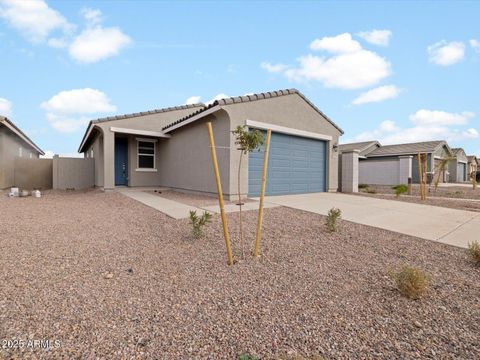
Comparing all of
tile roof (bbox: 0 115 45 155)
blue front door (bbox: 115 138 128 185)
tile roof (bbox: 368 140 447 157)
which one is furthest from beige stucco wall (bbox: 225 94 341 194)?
tile roof (bbox: 368 140 447 157)

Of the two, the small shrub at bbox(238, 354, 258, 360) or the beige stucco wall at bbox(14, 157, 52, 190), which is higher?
the beige stucco wall at bbox(14, 157, 52, 190)

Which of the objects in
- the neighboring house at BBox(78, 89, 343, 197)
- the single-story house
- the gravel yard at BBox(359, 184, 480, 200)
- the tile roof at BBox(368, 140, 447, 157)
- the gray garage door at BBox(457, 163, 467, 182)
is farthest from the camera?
the gray garage door at BBox(457, 163, 467, 182)

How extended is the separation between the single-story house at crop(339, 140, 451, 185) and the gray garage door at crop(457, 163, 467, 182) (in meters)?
4.18

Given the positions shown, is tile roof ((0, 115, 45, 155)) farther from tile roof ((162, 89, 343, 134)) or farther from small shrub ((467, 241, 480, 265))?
small shrub ((467, 241, 480, 265))

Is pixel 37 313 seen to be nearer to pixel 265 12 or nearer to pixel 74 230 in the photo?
pixel 74 230

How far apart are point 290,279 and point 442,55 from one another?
10800 mm

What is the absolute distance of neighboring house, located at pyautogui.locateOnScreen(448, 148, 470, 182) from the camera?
27516 mm

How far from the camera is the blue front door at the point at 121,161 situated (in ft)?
44.3

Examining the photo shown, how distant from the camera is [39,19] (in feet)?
26.6

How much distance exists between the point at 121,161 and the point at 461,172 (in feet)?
120

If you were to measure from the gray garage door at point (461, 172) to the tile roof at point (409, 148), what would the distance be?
23.7 ft

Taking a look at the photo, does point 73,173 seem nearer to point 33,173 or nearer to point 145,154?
point 33,173

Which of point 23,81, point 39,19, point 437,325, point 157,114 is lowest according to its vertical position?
point 437,325

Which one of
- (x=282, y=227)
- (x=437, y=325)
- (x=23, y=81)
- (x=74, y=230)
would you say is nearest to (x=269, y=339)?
(x=437, y=325)
